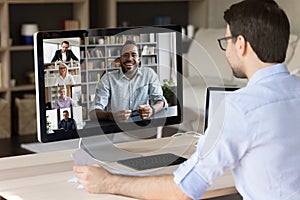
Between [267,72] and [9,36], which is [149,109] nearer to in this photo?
[267,72]

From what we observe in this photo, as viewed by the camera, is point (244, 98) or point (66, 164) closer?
point (244, 98)

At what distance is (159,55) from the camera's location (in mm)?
2336

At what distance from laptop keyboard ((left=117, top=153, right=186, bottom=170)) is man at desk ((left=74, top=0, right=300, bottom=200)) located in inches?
16.1

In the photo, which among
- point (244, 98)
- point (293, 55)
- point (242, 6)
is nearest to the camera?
point (244, 98)

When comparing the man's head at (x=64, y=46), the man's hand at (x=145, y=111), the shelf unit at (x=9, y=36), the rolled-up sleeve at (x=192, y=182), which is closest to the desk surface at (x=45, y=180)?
the man's hand at (x=145, y=111)

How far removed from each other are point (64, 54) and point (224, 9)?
4300 millimetres

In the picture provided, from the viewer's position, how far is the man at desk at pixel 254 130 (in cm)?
163

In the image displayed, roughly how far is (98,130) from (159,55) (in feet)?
1.14

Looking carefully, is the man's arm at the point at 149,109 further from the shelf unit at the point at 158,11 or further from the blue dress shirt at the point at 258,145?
the shelf unit at the point at 158,11

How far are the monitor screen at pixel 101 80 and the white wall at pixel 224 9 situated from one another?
11.7 feet

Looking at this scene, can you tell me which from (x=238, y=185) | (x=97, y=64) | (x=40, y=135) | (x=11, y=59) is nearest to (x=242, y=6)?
(x=238, y=185)

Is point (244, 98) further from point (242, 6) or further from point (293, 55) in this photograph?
point (293, 55)

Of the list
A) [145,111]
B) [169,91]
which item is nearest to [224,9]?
[169,91]

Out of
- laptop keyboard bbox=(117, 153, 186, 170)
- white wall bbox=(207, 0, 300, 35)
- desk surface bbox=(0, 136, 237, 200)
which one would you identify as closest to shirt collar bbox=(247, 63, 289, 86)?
desk surface bbox=(0, 136, 237, 200)
